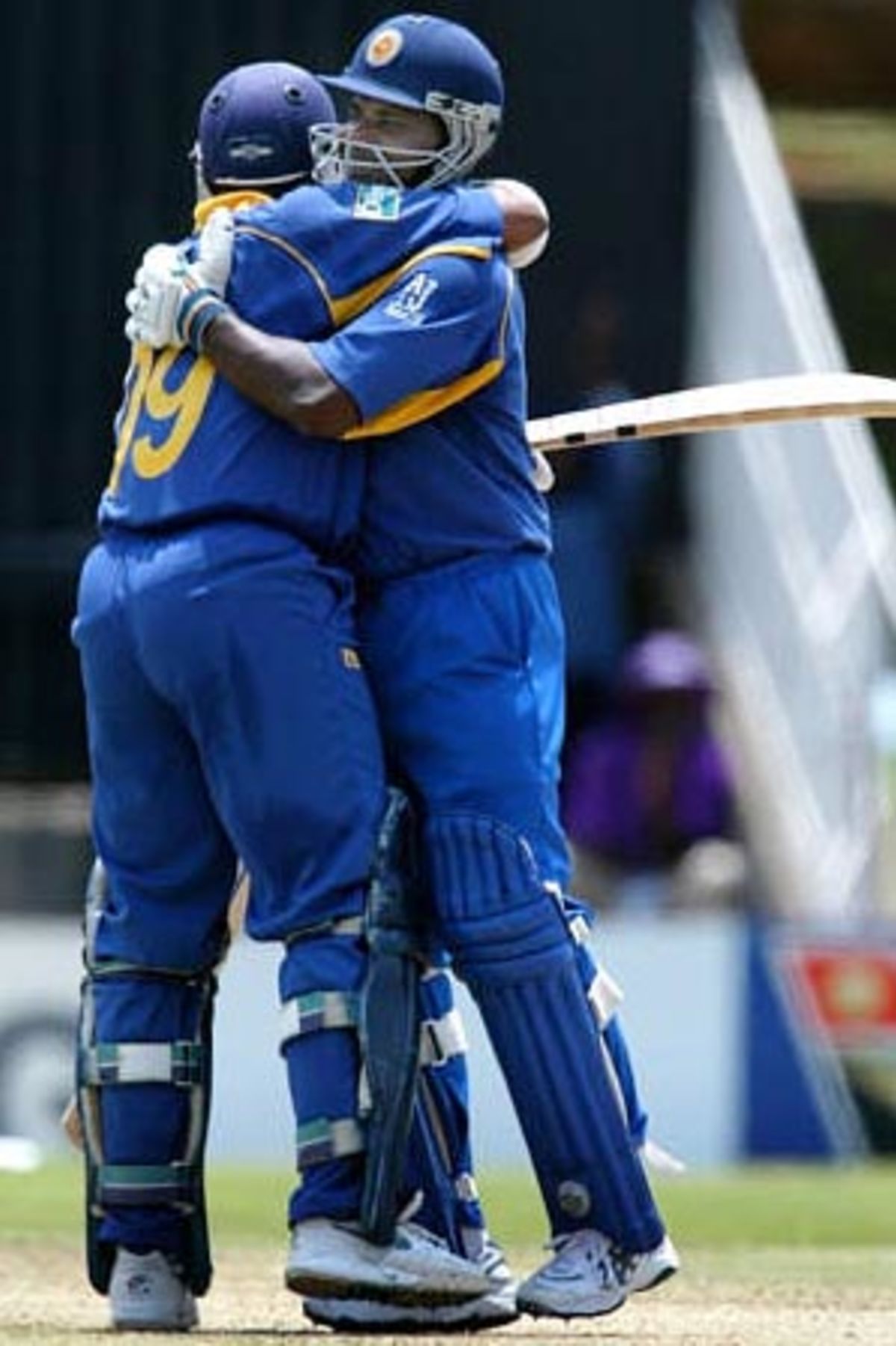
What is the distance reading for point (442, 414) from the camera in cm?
682

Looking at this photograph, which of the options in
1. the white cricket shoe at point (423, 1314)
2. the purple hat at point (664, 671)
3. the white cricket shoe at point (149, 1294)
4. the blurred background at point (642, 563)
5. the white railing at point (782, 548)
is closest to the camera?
the white cricket shoe at point (423, 1314)

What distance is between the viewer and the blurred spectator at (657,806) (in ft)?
47.4

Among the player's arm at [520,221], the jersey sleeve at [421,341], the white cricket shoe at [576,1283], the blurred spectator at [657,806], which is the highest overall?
the player's arm at [520,221]

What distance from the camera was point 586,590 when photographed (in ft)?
50.4

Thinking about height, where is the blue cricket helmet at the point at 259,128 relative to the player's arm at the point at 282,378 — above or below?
above

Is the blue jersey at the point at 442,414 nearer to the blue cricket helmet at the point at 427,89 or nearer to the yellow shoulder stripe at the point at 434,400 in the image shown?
the yellow shoulder stripe at the point at 434,400

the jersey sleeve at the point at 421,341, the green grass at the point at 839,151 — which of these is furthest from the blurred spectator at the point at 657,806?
the jersey sleeve at the point at 421,341

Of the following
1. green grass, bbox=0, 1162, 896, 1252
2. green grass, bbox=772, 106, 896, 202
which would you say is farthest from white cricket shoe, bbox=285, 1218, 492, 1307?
green grass, bbox=772, 106, 896, 202

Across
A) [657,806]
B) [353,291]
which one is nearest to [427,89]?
[353,291]

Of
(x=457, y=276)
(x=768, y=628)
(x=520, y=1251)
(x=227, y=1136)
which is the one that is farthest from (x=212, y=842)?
(x=768, y=628)

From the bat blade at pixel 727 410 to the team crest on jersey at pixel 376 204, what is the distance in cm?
62

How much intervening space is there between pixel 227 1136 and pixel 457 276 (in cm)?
751

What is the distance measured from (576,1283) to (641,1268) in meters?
0.12

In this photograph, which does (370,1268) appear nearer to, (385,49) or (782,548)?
(385,49)
